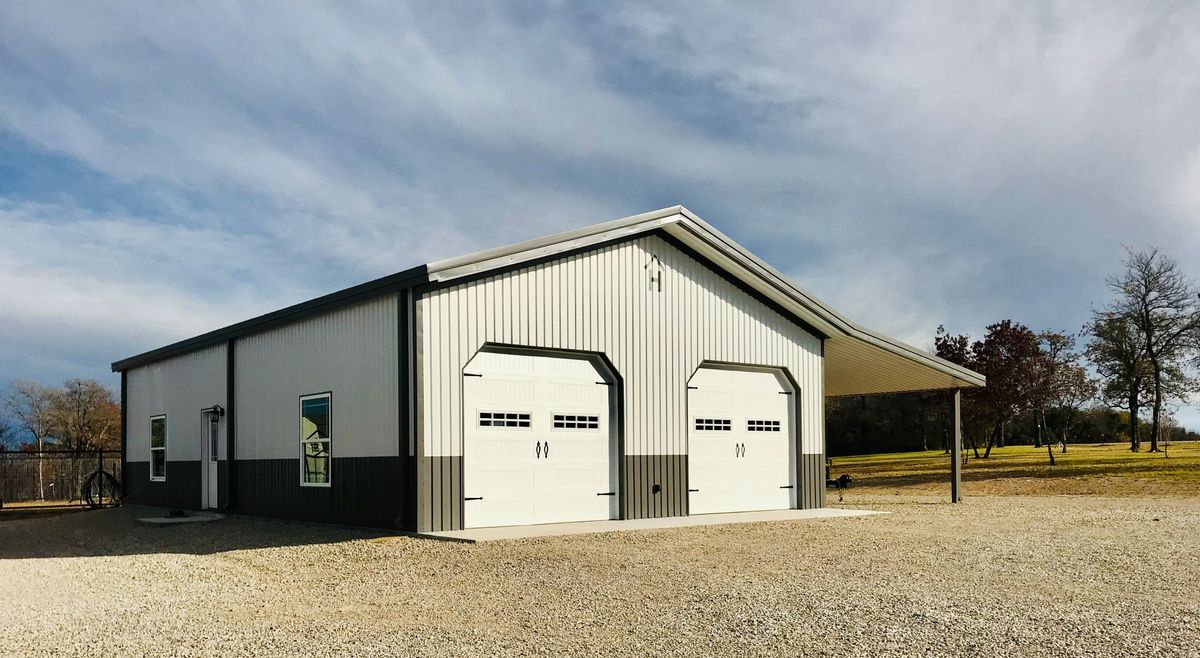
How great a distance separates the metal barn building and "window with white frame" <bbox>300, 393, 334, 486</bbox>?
4 centimetres

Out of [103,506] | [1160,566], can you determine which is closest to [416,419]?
[1160,566]

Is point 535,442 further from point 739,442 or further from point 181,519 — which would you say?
point 181,519

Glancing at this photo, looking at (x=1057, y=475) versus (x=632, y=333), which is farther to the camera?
(x=1057, y=475)

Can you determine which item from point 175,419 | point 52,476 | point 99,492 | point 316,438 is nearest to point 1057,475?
point 316,438

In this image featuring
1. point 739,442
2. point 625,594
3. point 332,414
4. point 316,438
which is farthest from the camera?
point 739,442

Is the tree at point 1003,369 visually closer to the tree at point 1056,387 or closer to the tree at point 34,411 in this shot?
the tree at point 1056,387

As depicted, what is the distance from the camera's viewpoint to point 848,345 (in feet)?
61.6

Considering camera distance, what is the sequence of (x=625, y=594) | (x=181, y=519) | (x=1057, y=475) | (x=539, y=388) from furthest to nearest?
(x=1057, y=475), (x=181, y=519), (x=539, y=388), (x=625, y=594)

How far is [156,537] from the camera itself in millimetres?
14422

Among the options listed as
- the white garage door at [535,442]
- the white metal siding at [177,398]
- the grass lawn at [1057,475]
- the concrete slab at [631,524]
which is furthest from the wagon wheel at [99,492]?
the grass lawn at [1057,475]

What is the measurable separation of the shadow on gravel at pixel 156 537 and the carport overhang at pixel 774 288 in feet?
12.9

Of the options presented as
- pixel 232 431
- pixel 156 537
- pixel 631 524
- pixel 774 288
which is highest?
pixel 774 288

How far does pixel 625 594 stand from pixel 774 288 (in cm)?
952

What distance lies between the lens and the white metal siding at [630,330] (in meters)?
13.2
